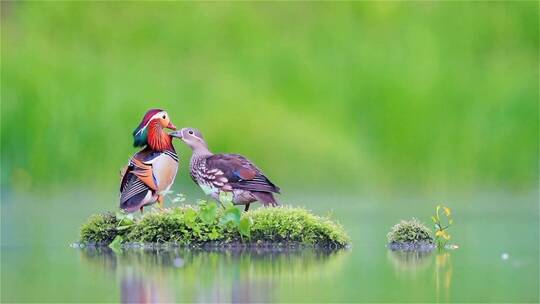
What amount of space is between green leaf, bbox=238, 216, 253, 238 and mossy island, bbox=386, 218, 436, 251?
1.31 meters

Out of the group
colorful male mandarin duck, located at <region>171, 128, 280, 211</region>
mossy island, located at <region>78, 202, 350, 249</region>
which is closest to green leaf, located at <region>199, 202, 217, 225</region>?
mossy island, located at <region>78, 202, 350, 249</region>

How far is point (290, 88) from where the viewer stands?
813 inches

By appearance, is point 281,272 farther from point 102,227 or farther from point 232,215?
point 102,227

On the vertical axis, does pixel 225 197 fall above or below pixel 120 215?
above

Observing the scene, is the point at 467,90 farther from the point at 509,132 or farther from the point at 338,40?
the point at 338,40

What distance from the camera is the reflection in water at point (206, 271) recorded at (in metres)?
→ 7.16

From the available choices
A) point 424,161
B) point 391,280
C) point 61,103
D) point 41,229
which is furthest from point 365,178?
point 391,280

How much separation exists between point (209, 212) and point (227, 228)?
0.20 meters

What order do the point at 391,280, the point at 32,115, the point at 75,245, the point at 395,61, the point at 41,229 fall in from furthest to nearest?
the point at 395,61 → the point at 32,115 → the point at 41,229 → the point at 75,245 → the point at 391,280

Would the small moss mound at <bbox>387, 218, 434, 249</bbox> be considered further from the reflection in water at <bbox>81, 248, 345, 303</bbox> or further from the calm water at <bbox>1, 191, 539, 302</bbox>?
the reflection in water at <bbox>81, 248, 345, 303</bbox>

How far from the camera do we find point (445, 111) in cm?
2025

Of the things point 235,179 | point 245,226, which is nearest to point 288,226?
point 245,226

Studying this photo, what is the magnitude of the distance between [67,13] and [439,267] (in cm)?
1440

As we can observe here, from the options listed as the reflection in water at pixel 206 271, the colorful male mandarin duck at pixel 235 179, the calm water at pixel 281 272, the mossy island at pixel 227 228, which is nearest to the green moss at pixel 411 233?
the calm water at pixel 281 272
